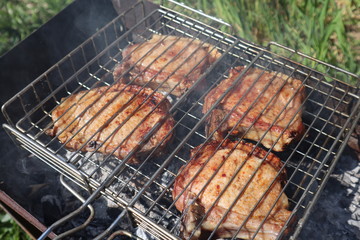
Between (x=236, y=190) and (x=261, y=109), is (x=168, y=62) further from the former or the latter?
(x=236, y=190)

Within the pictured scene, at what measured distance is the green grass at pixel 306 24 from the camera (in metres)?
4.70

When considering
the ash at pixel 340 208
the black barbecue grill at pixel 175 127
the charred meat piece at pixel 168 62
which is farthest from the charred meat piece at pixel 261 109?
the ash at pixel 340 208

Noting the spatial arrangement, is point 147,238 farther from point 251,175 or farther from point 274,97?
point 274,97

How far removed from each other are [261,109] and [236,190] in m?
0.87

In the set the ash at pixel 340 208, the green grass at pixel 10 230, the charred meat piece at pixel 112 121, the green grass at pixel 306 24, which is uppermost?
the green grass at pixel 306 24

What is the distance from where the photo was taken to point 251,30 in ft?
17.3

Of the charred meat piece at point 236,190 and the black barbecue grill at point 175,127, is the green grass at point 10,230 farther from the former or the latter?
the charred meat piece at point 236,190

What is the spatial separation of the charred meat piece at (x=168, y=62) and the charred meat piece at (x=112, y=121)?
9.1 inches

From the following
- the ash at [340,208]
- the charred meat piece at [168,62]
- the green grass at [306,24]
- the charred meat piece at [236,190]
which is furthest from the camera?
the green grass at [306,24]

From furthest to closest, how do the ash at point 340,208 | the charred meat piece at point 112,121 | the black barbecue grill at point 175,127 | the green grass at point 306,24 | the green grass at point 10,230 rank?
the green grass at point 306,24 → the green grass at point 10,230 → the ash at point 340,208 → the charred meat piece at point 112,121 → the black barbecue grill at point 175,127

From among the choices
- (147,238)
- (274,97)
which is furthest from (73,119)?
(274,97)

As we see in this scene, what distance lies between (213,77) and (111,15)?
158 centimetres

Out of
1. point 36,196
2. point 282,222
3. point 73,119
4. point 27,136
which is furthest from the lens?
point 36,196

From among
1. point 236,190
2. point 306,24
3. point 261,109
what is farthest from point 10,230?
point 306,24
